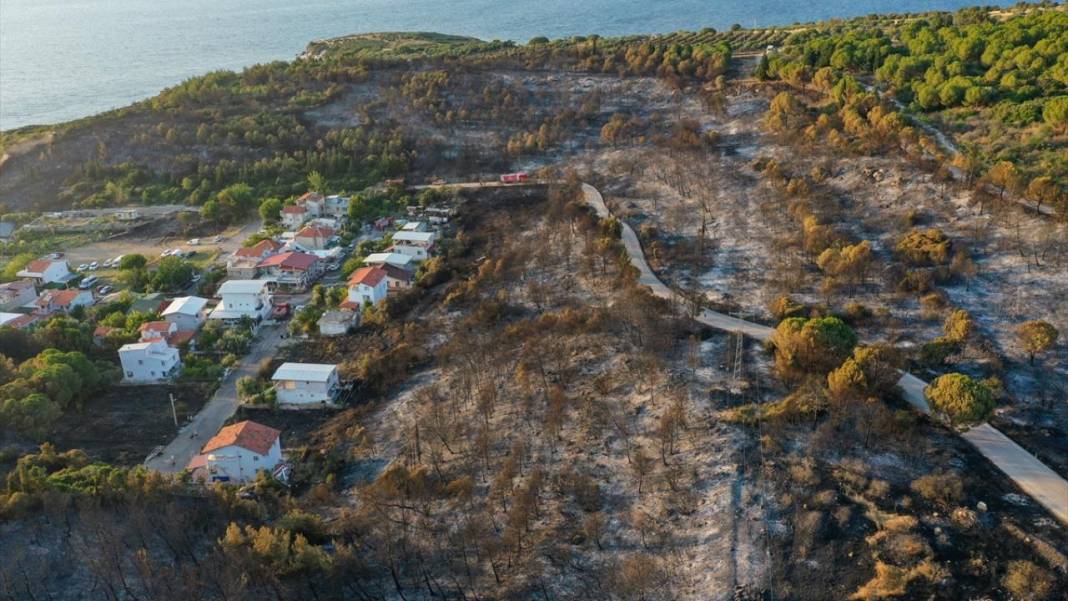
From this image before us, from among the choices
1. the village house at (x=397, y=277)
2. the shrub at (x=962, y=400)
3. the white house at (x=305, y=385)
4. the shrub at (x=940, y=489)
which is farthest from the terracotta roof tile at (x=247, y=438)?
the shrub at (x=962, y=400)

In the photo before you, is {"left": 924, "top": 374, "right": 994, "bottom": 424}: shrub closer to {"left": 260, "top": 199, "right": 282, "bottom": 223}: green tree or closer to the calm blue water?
{"left": 260, "top": 199, "right": 282, "bottom": 223}: green tree

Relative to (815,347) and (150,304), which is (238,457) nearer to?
(150,304)

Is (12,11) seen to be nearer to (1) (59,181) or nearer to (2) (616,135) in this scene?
(1) (59,181)

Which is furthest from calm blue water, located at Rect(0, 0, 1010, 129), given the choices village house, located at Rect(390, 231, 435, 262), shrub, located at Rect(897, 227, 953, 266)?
shrub, located at Rect(897, 227, 953, 266)

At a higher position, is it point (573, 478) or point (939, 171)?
point (939, 171)

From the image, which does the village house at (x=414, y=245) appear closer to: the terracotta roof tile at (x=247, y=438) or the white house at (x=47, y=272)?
the white house at (x=47, y=272)

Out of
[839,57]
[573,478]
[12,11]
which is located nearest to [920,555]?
[573,478]
